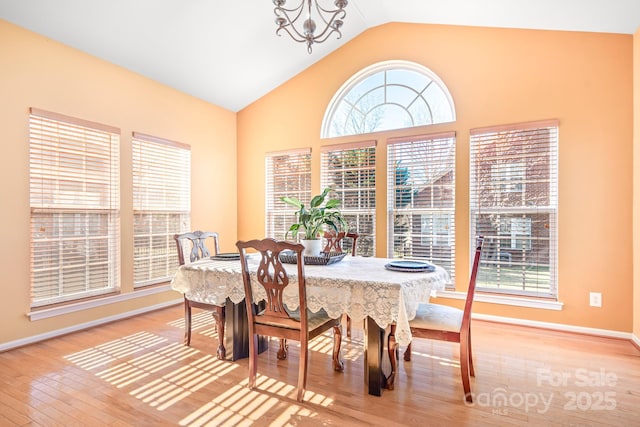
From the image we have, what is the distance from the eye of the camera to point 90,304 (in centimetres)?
355

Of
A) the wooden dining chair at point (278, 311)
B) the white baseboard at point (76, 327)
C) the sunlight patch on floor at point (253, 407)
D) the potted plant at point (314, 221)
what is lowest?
the sunlight patch on floor at point (253, 407)

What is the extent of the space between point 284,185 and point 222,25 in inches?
85.5

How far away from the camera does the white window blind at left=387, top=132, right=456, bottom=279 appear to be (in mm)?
3902

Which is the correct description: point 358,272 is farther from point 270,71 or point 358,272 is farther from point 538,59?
point 270,71

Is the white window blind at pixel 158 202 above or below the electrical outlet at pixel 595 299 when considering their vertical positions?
above

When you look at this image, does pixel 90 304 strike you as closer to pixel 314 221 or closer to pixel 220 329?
pixel 220 329

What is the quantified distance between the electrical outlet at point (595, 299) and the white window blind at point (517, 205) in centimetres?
28

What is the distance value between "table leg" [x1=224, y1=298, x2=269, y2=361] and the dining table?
101 mm

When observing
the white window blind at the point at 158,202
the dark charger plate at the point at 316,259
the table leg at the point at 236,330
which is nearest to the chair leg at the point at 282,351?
the table leg at the point at 236,330

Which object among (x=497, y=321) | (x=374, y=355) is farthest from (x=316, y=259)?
(x=497, y=321)

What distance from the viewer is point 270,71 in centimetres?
468

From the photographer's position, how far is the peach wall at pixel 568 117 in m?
3.16

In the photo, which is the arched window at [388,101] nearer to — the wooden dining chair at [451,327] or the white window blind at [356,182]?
the white window blind at [356,182]

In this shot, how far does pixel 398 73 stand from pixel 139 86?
122 inches
